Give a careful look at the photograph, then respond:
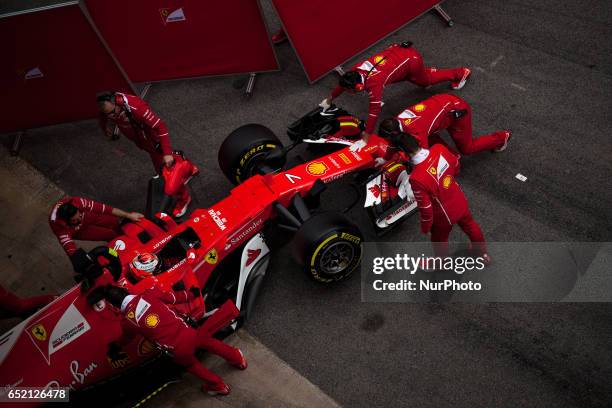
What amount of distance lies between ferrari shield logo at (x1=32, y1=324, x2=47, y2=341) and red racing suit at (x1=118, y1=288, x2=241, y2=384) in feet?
A: 1.95

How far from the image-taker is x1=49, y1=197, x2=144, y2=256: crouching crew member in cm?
466

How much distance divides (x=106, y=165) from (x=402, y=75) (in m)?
3.94

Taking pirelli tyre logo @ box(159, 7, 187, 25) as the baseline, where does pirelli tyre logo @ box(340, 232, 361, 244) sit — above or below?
below

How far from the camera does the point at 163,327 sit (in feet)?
12.2

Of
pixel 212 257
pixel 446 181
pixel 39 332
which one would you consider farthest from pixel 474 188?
pixel 39 332

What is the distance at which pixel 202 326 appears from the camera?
421cm

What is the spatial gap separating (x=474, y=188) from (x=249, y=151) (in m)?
2.45

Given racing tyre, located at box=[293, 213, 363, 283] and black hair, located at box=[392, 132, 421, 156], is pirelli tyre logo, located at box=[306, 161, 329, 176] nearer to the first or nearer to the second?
racing tyre, located at box=[293, 213, 363, 283]

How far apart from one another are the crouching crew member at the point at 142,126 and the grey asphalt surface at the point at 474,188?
17.1 inches

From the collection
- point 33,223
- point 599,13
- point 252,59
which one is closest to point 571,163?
point 599,13

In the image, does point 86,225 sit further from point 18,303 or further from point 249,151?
point 249,151

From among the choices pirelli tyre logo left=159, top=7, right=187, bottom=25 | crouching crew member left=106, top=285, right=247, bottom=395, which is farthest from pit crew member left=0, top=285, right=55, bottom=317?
pirelli tyre logo left=159, top=7, right=187, bottom=25

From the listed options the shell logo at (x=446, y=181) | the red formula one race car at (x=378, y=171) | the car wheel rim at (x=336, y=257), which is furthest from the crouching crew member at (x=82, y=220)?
the shell logo at (x=446, y=181)
